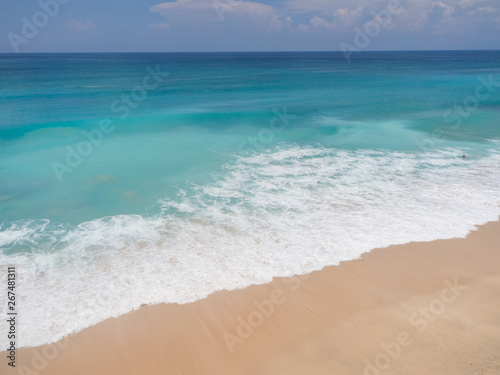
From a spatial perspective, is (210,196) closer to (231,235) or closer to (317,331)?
(231,235)

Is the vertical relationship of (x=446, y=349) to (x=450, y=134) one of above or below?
below

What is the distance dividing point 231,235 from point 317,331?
15.7 ft

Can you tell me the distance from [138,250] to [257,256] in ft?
13.2

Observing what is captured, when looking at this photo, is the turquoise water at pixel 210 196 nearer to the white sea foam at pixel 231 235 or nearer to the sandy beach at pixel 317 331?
the white sea foam at pixel 231 235

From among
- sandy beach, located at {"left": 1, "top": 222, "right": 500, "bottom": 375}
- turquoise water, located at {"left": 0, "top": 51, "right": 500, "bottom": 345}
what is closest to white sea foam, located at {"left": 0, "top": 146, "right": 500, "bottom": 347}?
turquoise water, located at {"left": 0, "top": 51, "right": 500, "bottom": 345}

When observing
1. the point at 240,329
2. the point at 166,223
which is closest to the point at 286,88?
the point at 166,223

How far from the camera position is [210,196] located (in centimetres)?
1446

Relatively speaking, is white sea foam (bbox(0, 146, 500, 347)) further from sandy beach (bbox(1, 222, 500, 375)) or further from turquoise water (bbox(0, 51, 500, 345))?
sandy beach (bbox(1, 222, 500, 375))

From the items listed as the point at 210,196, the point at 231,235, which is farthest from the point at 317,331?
the point at 210,196

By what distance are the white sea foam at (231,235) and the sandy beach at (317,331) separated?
55 centimetres

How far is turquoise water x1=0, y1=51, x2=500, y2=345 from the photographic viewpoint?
9562 mm

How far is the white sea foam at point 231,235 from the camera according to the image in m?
8.80

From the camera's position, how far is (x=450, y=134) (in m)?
24.8

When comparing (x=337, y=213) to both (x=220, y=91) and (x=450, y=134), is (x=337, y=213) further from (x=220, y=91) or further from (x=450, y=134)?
(x=220, y=91)
